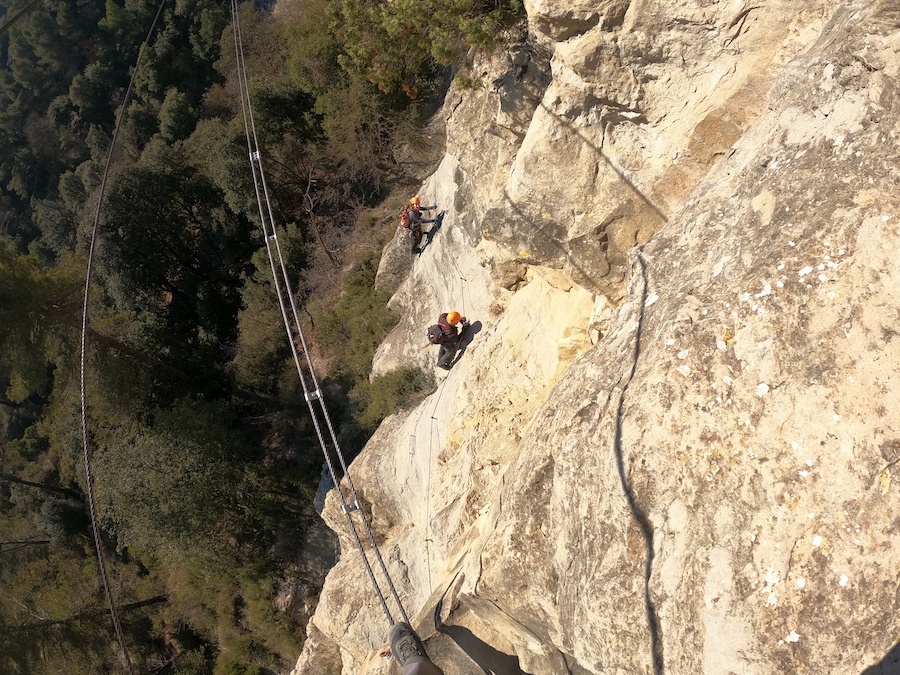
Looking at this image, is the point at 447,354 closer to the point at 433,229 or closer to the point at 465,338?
the point at 465,338

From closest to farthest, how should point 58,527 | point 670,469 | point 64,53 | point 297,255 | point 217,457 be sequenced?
1. point 670,469
2. point 217,457
3. point 297,255
4. point 58,527
5. point 64,53

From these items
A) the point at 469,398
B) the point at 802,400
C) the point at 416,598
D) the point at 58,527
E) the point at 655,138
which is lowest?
the point at 58,527

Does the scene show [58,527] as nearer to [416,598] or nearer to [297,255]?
[297,255]

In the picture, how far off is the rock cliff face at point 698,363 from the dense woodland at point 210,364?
553 centimetres

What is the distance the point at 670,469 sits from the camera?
15.0ft

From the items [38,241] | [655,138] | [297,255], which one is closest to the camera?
[655,138]

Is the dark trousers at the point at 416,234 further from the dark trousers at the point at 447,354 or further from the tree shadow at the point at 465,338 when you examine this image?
the dark trousers at the point at 447,354

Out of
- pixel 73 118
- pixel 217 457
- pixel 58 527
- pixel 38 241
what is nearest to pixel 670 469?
pixel 217 457

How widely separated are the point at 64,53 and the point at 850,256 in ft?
171

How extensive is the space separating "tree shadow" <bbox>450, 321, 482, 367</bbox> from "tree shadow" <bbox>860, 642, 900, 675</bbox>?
915 cm

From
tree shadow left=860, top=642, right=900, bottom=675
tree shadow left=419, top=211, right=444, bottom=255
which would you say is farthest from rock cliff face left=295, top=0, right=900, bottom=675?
tree shadow left=419, top=211, right=444, bottom=255

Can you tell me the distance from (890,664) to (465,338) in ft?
31.3

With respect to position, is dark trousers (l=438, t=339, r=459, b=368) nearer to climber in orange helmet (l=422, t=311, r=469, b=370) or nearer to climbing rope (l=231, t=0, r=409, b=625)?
climber in orange helmet (l=422, t=311, r=469, b=370)

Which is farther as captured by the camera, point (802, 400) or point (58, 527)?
point (58, 527)
